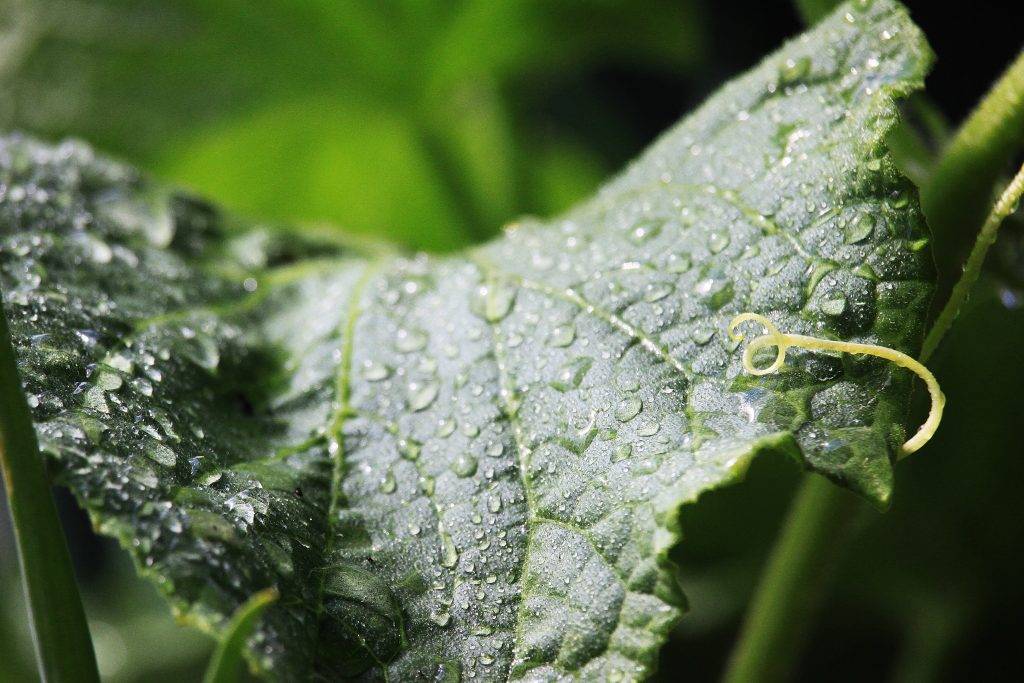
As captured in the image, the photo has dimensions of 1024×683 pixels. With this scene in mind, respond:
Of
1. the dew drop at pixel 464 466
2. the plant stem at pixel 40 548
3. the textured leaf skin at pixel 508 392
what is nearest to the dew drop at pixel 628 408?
the textured leaf skin at pixel 508 392

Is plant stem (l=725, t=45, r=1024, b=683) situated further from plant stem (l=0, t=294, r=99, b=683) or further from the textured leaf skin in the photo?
plant stem (l=0, t=294, r=99, b=683)

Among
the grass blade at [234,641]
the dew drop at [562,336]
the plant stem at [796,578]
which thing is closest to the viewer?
the grass blade at [234,641]

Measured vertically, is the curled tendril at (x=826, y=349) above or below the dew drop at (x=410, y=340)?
below

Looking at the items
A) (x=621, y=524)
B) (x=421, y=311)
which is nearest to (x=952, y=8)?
(x=421, y=311)

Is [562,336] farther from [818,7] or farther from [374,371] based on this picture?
[818,7]

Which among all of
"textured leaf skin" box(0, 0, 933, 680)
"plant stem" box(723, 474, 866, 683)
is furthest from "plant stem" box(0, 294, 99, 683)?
"plant stem" box(723, 474, 866, 683)

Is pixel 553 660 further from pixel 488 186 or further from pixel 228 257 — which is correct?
pixel 488 186

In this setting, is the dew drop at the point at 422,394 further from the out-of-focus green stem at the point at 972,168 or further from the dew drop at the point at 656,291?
the out-of-focus green stem at the point at 972,168

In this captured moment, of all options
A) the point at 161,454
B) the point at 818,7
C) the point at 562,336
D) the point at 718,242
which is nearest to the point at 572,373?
the point at 562,336
